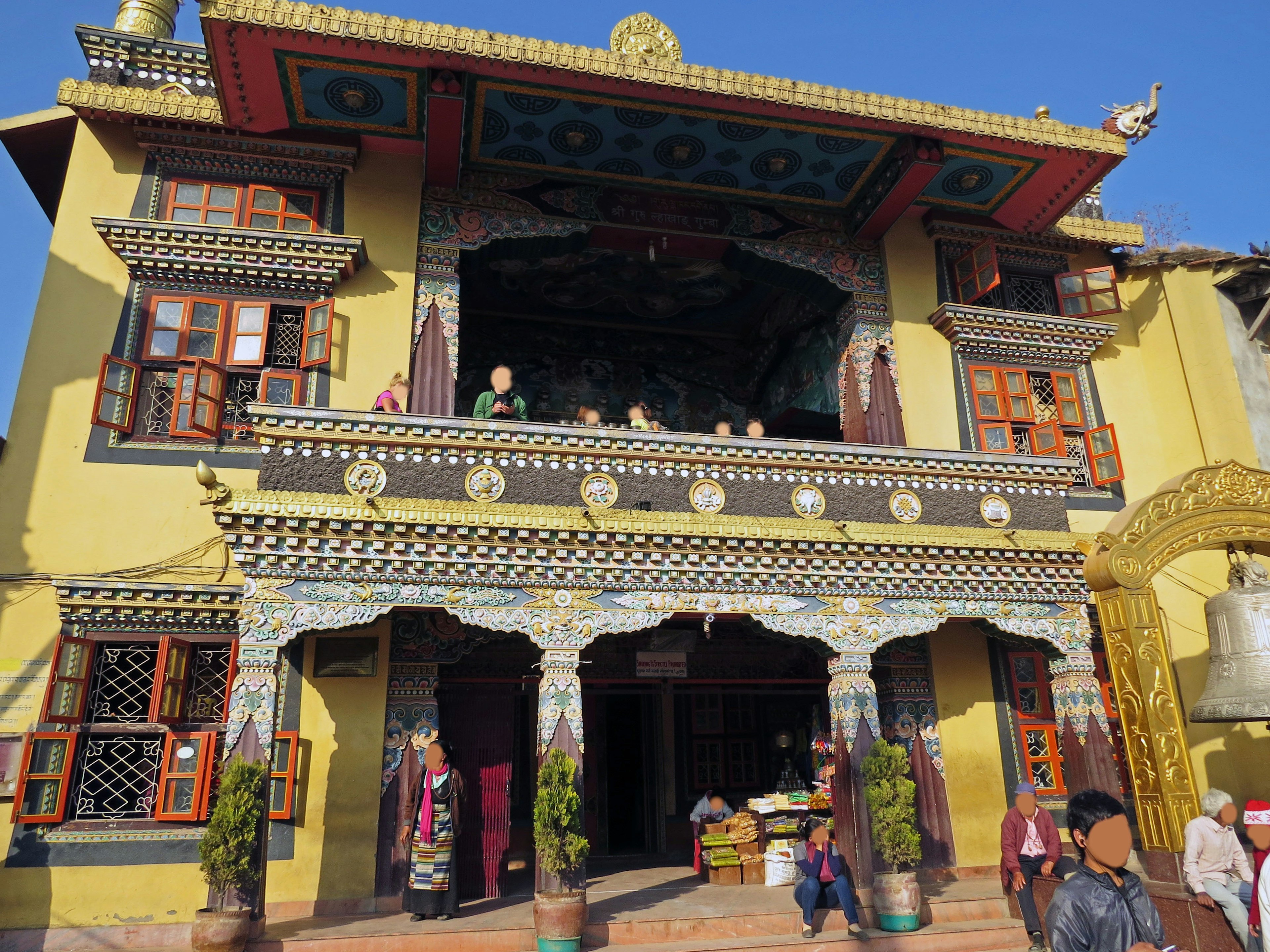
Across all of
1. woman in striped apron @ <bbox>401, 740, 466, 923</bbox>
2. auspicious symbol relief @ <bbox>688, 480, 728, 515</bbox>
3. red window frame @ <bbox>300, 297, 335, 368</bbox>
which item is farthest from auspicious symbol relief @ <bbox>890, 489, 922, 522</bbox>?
red window frame @ <bbox>300, 297, 335, 368</bbox>

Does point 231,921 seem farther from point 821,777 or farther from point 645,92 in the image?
point 645,92

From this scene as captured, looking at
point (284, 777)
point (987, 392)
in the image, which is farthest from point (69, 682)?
point (987, 392)

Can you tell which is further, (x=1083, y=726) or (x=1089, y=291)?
(x=1089, y=291)

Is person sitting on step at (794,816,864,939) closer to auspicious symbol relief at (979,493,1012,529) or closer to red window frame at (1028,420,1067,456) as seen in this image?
auspicious symbol relief at (979,493,1012,529)

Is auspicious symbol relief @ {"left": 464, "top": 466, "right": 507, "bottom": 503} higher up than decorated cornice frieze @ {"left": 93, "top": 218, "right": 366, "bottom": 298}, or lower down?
lower down

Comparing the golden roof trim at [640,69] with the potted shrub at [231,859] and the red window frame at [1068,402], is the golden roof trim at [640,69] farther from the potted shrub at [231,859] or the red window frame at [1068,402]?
the potted shrub at [231,859]

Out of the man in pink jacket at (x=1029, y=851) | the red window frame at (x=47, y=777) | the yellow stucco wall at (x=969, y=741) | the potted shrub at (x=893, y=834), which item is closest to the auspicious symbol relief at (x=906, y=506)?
the yellow stucco wall at (x=969, y=741)

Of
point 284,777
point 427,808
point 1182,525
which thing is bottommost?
point 427,808

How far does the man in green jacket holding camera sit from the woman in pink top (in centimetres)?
87

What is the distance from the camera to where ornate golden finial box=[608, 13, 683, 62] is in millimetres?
13375

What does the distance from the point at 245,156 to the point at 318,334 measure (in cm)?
266

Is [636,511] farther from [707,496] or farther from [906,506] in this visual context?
[906,506]

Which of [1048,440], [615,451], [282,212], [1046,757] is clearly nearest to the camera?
[615,451]

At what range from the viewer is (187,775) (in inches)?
378
